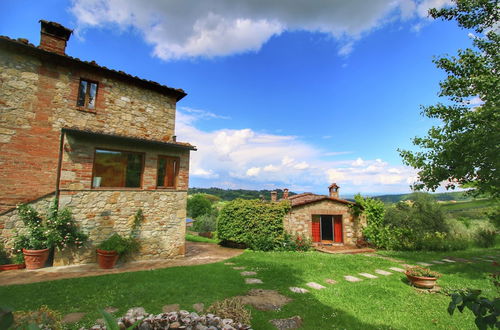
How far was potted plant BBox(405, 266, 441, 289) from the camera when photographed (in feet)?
20.8

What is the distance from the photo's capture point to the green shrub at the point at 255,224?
1248 centimetres

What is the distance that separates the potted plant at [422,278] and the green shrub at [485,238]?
42.5 feet

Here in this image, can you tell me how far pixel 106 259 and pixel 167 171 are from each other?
395cm

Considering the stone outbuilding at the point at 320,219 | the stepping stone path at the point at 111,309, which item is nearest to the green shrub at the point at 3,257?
the stepping stone path at the point at 111,309

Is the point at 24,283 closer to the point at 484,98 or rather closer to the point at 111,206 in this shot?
the point at 111,206

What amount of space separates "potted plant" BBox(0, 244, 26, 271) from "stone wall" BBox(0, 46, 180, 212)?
4.58ft

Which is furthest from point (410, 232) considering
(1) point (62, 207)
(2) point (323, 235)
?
(1) point (62, 207)

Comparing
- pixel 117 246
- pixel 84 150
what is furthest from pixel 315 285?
pixel 84 150

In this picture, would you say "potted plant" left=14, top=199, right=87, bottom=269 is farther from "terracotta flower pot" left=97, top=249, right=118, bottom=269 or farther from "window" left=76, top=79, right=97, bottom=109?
"window" left=76, top=79, right=97, bottom=109

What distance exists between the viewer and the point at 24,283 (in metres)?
5.93

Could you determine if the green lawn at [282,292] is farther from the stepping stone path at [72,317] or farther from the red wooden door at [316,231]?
the red wooden door at [316,231]

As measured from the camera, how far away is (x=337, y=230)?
15.3 m

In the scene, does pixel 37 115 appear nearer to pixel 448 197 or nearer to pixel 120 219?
pixel 120 219

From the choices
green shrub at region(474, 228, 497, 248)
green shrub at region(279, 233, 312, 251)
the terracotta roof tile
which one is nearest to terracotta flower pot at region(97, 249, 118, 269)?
the terracotta roof tile
